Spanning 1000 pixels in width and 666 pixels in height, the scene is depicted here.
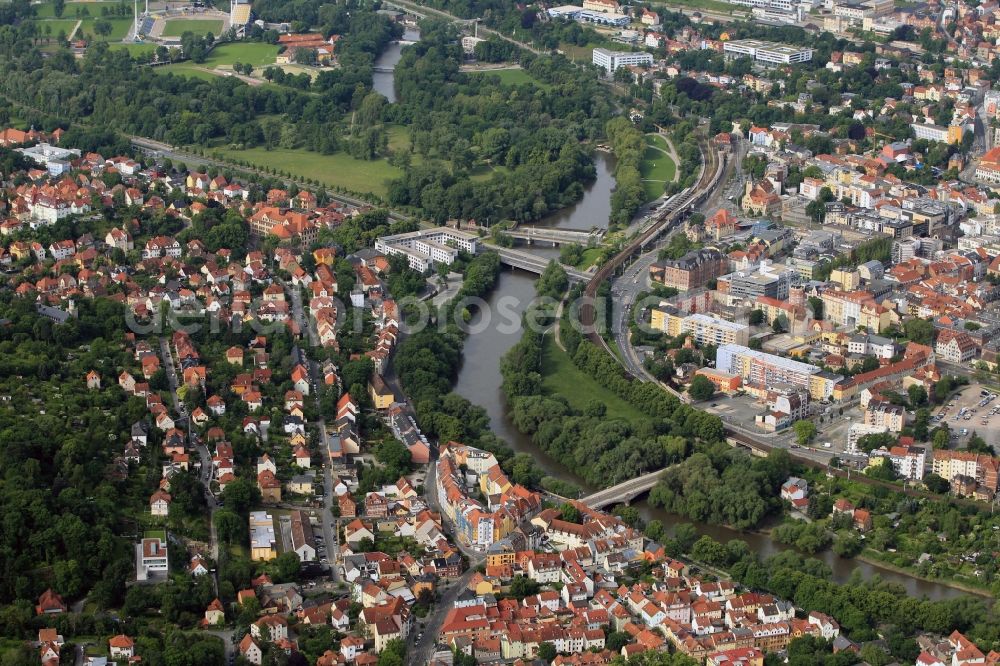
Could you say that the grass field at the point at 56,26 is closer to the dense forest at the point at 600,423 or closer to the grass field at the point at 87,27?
the grass field at the point at 87,27

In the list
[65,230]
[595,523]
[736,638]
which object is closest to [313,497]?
[595,523]

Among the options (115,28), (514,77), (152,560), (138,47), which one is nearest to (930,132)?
(514,77)

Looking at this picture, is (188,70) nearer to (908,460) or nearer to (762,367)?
(762,367)

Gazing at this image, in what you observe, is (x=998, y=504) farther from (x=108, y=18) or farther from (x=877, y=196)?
(x=108, y=18)

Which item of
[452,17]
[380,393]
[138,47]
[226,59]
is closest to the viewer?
[380,393]

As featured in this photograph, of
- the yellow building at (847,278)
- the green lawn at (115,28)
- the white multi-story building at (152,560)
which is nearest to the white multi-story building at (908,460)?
the yellow building at (847,278)
